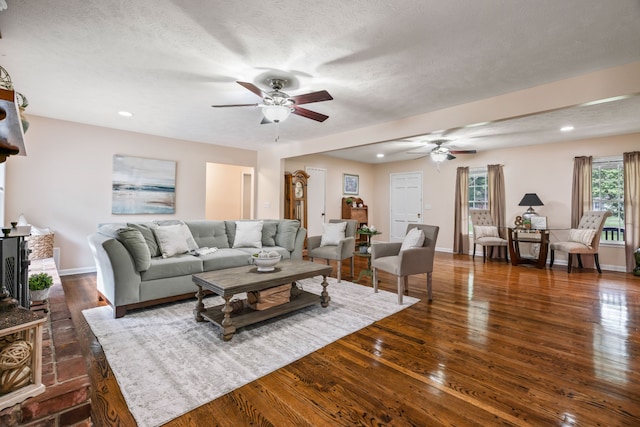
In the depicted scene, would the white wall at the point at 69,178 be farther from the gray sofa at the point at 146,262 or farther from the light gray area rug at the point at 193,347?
the light gray area rug at the point at 193,347

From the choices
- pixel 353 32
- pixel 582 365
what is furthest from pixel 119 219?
pixel 582 365

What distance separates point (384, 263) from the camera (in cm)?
360

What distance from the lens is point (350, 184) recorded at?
27.2 ft

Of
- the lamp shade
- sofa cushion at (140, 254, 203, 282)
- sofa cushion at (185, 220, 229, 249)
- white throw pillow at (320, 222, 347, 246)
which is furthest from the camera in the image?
the lamp shade

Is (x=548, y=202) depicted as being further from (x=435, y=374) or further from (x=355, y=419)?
(x=355, y=419)

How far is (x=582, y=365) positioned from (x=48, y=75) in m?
5.26

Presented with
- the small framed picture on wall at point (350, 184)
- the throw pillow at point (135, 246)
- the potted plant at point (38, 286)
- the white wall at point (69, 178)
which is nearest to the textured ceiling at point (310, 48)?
the white wall at point (69, 178)

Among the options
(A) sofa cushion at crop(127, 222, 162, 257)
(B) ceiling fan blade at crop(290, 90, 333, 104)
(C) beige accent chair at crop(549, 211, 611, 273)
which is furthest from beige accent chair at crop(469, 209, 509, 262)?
(A) sofa cushion at crop(127, 222, 162, 257)

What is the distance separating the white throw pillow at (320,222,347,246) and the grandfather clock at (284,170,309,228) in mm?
1828

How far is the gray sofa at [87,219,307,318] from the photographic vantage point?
9.41 feet

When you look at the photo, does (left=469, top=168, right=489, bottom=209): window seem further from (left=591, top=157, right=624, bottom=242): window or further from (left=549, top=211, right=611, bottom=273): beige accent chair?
(left=591, top=157, right=624, bottom=242): window

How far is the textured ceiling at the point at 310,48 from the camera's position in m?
1.96

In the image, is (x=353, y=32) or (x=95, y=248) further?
(x=95, y=248)

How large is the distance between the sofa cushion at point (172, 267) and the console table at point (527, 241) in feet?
18.5
